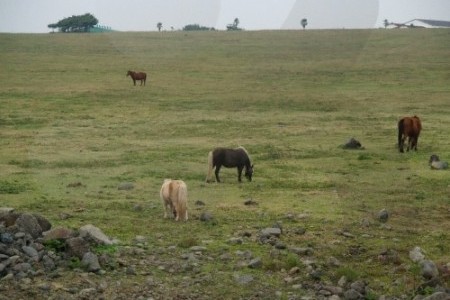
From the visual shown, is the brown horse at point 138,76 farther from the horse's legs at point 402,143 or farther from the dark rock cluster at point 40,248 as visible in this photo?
the dark rock cluster at point 40,248

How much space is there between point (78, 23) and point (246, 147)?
2752 inches

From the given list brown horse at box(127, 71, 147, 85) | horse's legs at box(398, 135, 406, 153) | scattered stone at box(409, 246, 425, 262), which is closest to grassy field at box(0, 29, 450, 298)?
scattered stone at box(409, 246, 425, 262)

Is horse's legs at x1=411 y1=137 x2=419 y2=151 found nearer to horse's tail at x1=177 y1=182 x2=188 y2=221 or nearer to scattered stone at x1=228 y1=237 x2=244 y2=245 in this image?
horse's tail at x1=177 y1=182 x2=188 y2=221

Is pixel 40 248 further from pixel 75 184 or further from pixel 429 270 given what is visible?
pixel 75 184

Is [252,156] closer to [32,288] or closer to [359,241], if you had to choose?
[359,241]

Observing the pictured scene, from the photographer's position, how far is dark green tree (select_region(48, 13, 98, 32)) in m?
88.5

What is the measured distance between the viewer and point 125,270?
1035cm

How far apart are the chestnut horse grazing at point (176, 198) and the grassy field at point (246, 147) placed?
0.90 ft

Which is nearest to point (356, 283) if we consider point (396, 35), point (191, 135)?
point (191, 135)

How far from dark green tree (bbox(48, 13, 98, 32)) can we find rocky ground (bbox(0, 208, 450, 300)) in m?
79.4

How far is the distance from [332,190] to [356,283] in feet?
23.6

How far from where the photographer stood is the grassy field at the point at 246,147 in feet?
40.3

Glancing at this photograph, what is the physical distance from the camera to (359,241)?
1230cm

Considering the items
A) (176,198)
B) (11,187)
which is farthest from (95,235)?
(11,187)
